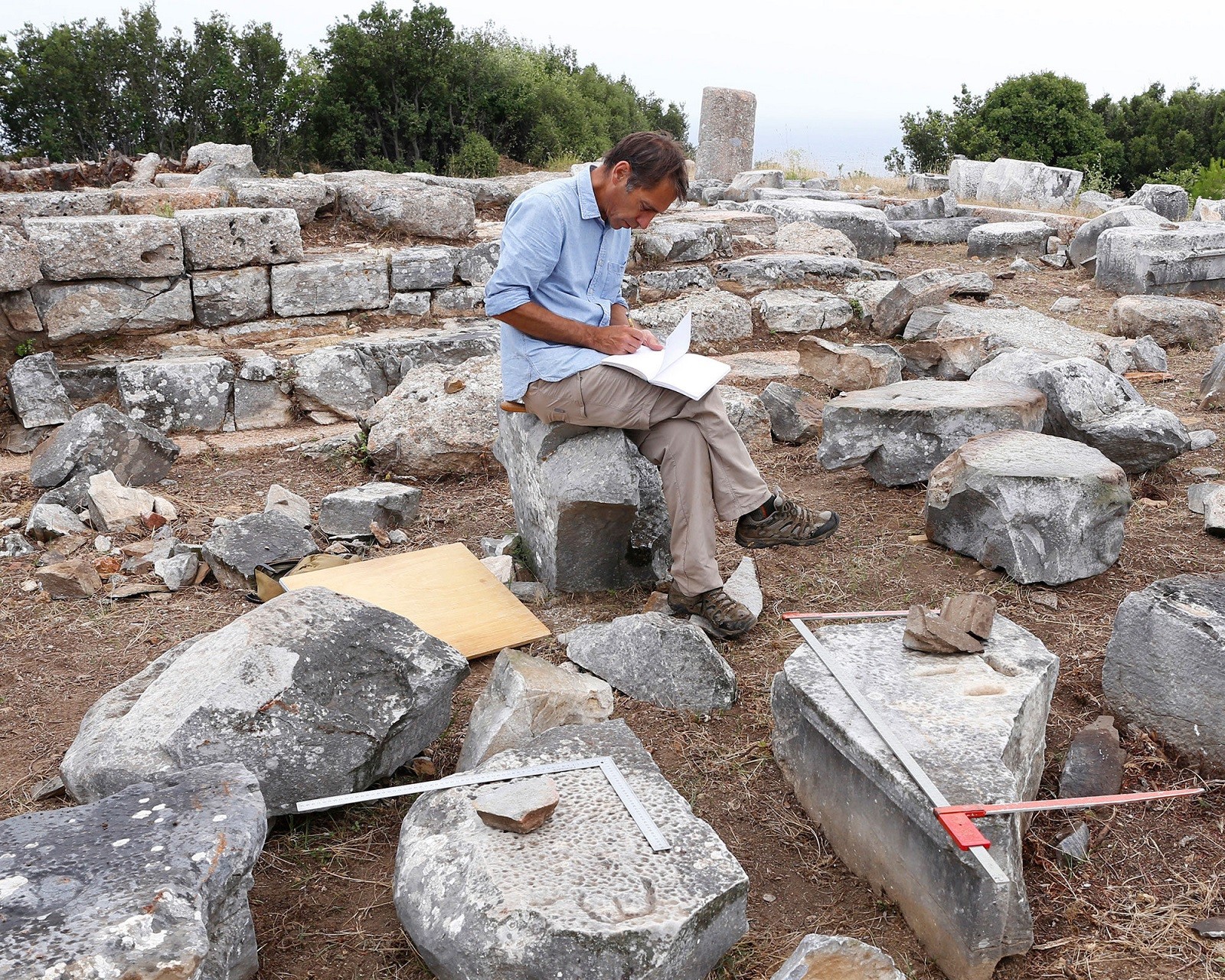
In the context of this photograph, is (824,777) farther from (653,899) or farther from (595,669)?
(595,669)

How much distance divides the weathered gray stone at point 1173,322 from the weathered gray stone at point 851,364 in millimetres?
2444

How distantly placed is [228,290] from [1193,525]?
18.8ft

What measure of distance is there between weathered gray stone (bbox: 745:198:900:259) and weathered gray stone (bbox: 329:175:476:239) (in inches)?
168

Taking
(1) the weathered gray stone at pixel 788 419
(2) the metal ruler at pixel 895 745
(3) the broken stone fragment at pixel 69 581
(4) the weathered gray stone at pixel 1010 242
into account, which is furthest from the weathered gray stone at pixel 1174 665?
(4) the weathered gray stone at pixel 1010 242

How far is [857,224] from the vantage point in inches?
441

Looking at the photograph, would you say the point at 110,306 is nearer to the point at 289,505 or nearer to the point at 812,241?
the point at 289,505

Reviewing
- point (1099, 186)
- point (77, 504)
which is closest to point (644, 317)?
point (77, 504)

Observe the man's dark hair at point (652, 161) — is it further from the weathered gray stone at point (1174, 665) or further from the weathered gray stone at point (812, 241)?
the weathered gray stone at point (812, 241)

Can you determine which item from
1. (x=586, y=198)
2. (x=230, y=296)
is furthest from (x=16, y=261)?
(x=586, y=198)

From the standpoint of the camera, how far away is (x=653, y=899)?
6.57 feet

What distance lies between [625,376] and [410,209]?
15.6ft

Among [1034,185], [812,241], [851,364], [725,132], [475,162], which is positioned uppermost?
[725,132]

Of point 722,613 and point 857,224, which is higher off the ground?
point 857,224

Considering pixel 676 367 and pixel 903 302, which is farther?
Result: pixel 903 302
